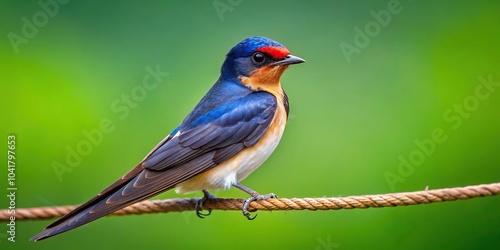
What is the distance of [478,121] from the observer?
401 cm

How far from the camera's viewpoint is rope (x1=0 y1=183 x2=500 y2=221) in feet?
8.63

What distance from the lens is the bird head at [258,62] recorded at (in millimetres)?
3746

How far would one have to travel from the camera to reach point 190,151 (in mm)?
3467

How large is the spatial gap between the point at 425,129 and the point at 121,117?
160 cm

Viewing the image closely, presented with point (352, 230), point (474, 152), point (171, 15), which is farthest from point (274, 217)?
point (171, 15)

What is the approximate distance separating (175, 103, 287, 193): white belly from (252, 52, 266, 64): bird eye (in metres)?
0.29

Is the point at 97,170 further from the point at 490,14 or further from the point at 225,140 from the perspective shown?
the point at 490,14
